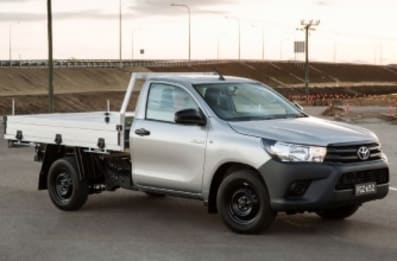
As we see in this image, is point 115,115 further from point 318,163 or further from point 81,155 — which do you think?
point 318,163

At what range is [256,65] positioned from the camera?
179 meters

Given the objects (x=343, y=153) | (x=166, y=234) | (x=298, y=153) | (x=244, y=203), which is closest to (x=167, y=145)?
(x=166, y=234)

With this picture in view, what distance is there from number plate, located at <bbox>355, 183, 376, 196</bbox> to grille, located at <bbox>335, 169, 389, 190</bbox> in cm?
4

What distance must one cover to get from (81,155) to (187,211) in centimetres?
155

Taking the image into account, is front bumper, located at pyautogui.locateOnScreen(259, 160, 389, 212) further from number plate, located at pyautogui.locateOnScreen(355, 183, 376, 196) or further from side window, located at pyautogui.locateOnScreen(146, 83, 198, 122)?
side window, located at pyautogui.locateOnScreen(146, 83, 198, 122)

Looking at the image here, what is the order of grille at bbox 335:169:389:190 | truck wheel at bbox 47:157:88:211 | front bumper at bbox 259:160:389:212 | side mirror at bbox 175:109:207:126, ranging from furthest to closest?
1. truck wheel at bbox 47:157:88:211
2. side mirror at bbox 175:109:207:126
3. grille at bbox 335:169:389:190
4. front bumper at bbox 259:160:389:212

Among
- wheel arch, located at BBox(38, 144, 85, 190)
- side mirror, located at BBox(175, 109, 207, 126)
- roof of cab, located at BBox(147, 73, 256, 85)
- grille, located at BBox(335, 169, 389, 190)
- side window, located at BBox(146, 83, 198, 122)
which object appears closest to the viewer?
grille, located at BBox(335, 169, 389, 190)

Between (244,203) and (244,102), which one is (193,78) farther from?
(244,203)

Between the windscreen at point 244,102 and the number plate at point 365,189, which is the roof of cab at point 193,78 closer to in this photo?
the windscreen at point 244,102

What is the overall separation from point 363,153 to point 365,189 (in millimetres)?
381

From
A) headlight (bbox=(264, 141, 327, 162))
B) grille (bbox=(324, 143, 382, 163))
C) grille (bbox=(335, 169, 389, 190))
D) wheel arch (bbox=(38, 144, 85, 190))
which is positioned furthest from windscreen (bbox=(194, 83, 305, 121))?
wheel arch (bbox=(38, 144, 85, 190))

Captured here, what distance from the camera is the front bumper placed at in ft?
27.2

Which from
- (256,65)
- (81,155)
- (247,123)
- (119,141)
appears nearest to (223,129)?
(247,123)

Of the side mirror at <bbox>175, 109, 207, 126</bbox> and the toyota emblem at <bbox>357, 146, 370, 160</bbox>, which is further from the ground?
the side mirror at <bbox>175, 109, 207, 126</bbox>
